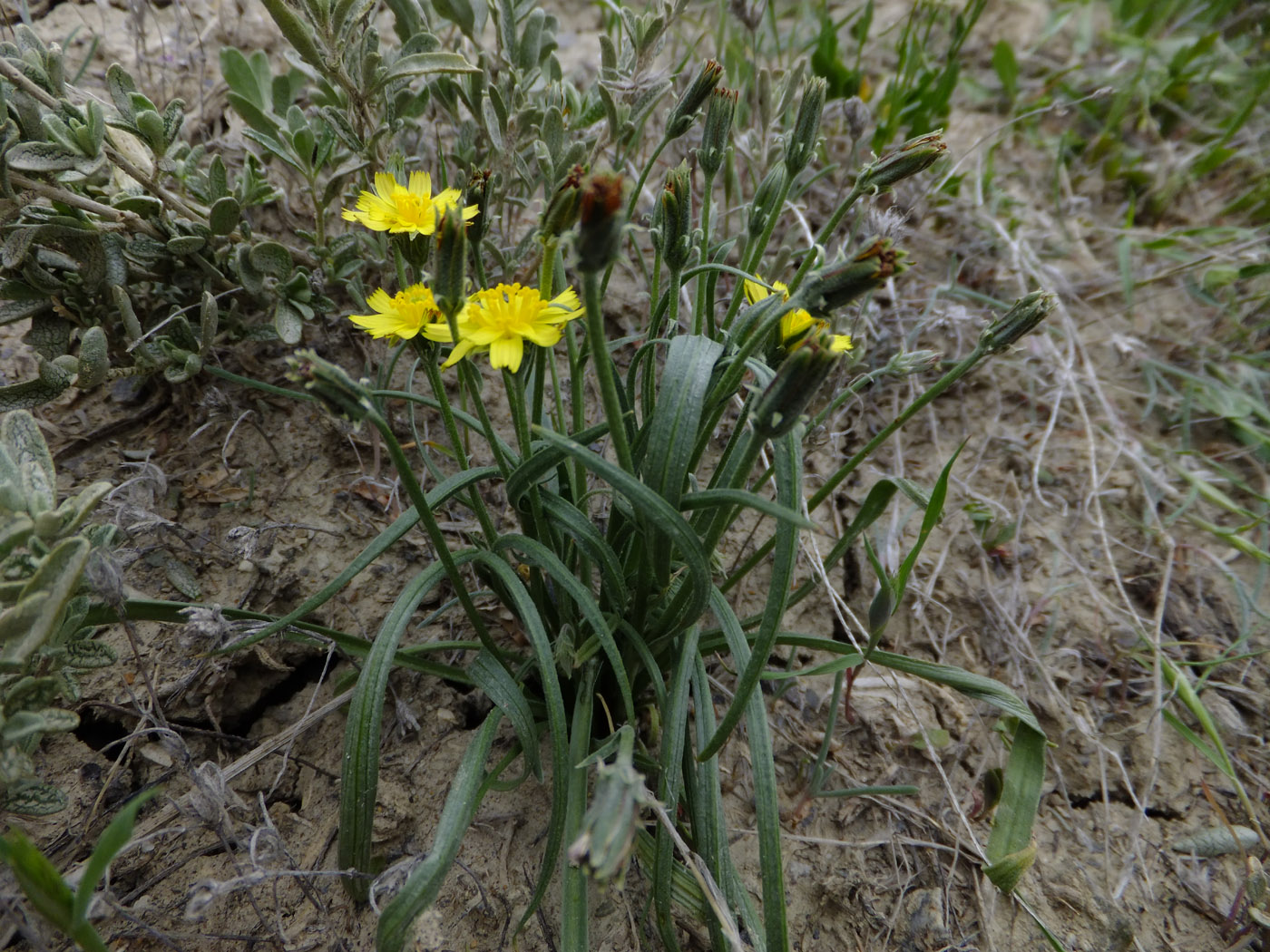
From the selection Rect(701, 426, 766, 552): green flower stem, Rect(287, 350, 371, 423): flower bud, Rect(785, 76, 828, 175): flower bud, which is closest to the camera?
Rect(287, 350, 371, 423): flower bud

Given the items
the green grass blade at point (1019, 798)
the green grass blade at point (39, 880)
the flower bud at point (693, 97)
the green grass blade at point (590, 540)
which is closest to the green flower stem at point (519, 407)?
the green grass blade at point (590, 540)

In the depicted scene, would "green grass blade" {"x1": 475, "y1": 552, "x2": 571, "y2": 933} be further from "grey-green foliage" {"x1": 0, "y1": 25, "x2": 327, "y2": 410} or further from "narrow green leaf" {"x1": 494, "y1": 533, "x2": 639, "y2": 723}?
"grey-green foliage" {"x1": 0, "y1": 25, "x2": 327, "y2": 410}

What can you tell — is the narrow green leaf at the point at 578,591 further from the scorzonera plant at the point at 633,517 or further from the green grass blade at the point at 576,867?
the green grass blade at the point at 576,867

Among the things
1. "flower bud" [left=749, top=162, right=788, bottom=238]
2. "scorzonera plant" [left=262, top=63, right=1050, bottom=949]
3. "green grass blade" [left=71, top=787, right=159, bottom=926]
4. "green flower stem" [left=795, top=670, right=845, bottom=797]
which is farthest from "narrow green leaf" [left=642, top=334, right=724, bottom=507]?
"green grass blade" [left=71, top=787, right=159, bottom=926]

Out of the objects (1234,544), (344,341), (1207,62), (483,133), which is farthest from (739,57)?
(1234,544)

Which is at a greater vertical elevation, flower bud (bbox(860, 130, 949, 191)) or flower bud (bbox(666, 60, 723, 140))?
flower bud (bbox(666, 60, 723, 140))

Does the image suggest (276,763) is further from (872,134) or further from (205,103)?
(872,134)

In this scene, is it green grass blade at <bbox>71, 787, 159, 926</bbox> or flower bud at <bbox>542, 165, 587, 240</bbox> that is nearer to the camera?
green grass blade at <bbox>71, 787, 159, 926</bbox>
